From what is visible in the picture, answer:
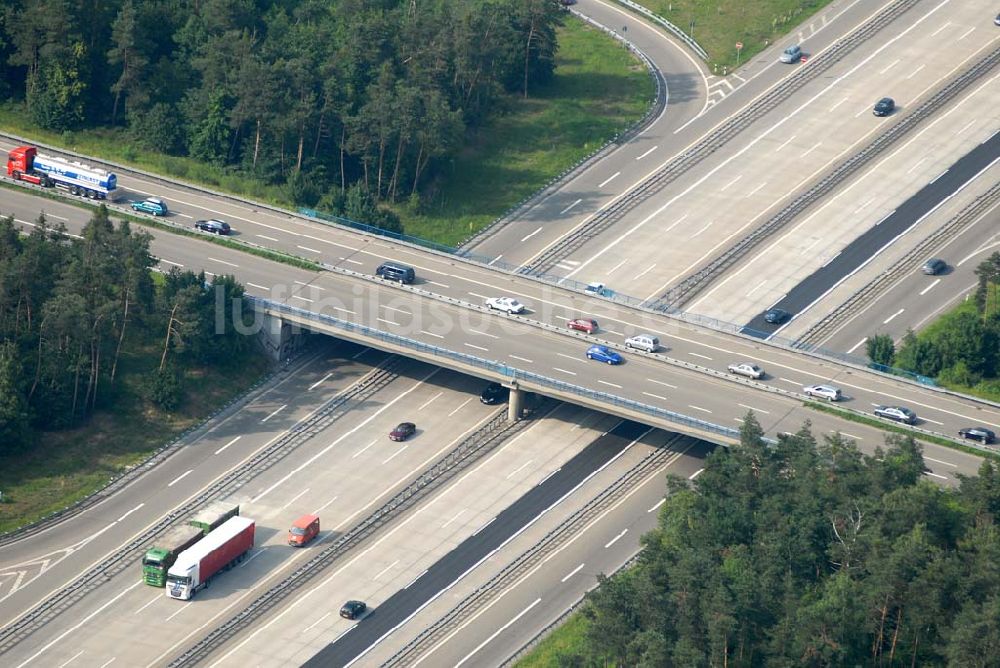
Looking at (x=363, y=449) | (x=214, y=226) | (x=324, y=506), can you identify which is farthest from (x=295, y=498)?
(x=214, y=226)

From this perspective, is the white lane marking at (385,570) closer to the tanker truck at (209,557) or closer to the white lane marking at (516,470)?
the tanker truck at (209,557)

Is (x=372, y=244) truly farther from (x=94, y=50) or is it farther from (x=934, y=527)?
(x=934, y=527)

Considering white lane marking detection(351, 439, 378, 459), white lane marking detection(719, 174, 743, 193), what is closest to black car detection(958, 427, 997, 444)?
white lane marking detection(719, 174, 743, 193)

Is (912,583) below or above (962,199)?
below

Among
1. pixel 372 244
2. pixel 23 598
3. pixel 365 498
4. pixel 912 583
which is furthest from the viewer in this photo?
pixel 372 244

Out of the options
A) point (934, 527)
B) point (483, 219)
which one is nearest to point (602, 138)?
point (483, 219)

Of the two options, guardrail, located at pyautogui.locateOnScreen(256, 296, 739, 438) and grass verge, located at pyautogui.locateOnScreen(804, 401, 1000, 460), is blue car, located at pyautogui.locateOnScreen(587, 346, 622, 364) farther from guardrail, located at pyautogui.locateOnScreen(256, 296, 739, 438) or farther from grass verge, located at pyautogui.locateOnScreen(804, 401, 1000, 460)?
grass verge, located at pyautogui.locateOnScreen(804, 401, 1000, 460)

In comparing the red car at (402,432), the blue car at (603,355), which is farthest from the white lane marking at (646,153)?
the red car at (402,432)

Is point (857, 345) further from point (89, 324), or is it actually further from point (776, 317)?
point (89, 324)
